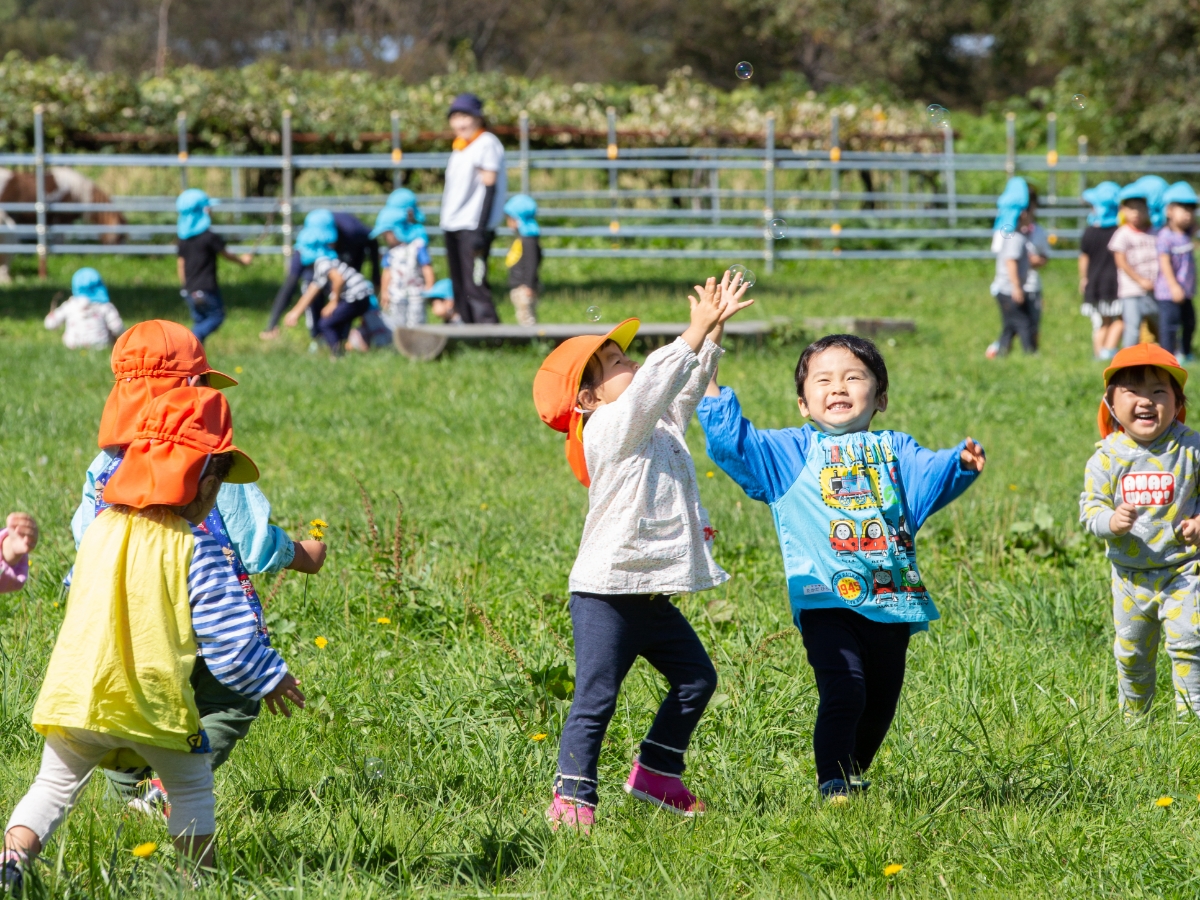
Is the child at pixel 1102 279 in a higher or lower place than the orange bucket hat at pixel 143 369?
higher

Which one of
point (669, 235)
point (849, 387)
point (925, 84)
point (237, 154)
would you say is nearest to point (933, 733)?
point (849, 387)

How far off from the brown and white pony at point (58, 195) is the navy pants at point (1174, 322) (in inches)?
600

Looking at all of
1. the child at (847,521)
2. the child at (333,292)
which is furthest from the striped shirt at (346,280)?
the child at (847,521)

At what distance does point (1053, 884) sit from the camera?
3.09 m

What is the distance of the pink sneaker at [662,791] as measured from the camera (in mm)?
3562

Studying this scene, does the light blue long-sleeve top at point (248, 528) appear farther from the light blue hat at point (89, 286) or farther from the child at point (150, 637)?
the light blue hat at point (89, 286)

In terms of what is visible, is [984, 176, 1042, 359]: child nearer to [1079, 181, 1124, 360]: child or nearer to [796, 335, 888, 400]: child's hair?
[1079, 181, 1124, 360]: child

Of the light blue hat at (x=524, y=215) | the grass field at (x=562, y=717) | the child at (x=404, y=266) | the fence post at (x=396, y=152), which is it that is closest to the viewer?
the grass field at (x=562, y=717)

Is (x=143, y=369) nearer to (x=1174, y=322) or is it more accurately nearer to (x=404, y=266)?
(x=404, y=266)

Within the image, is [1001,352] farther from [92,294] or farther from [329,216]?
[92,294]

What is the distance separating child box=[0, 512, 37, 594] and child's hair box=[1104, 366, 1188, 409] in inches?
124

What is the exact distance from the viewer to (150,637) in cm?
281

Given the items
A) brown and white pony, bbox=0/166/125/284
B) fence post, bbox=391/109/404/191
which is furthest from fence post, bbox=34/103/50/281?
fence post, bbox=391/109/404/191

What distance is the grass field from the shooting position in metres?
3.16
